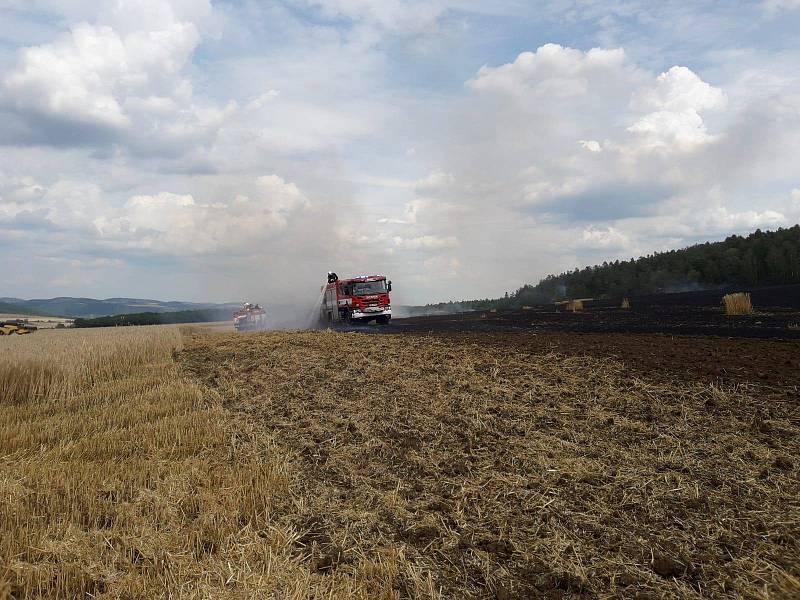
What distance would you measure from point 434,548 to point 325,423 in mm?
4703

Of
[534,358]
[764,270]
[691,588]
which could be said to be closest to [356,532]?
[691,588]

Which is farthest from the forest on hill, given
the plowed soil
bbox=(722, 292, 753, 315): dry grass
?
the plowed soil

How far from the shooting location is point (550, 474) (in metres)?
6.45

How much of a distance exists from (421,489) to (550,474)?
1540 mm

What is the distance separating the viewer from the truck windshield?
3706 centimetres

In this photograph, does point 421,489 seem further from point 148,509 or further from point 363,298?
point 363,298

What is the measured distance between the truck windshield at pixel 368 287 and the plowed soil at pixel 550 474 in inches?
950

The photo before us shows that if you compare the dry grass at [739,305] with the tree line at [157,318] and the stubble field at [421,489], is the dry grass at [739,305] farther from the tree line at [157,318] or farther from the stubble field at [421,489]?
the tree line at [157,318]

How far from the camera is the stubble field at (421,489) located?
447cm

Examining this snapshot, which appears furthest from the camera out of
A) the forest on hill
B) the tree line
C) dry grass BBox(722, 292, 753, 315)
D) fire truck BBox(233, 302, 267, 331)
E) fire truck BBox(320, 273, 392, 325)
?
the tree line

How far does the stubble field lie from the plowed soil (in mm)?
27

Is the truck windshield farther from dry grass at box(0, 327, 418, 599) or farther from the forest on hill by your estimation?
the forest on hill

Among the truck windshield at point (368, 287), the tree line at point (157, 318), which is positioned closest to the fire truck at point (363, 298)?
the truck windshield at point (368, 287)

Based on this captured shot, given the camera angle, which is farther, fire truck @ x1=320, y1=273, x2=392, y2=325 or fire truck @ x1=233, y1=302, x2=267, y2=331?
fire truck @ x1=233, y1=302, x2=267, y2=331
